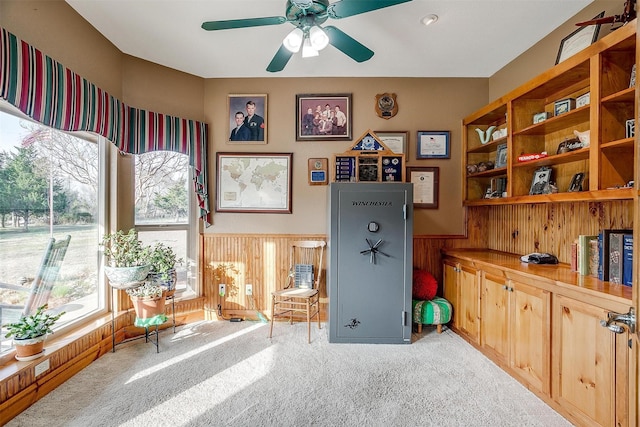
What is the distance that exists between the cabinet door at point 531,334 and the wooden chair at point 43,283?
11.7 ft

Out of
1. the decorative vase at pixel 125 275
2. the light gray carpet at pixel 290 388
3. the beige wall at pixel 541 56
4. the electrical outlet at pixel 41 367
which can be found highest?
the beige wall at pixel 541 56

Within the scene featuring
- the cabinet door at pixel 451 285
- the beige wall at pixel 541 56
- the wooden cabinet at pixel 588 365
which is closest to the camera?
the wooden cabinet at pixel 588 365

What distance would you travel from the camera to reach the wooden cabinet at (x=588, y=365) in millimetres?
1513

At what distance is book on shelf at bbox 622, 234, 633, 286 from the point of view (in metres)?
1.70

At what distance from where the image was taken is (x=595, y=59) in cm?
183

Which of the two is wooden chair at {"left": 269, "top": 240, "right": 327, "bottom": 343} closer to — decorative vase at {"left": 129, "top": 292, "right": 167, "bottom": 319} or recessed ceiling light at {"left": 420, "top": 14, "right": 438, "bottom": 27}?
decorative vase at {"left": 129, "top": 292, "right": 167, "bottom": 319}

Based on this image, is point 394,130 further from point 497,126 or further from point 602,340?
point 602,340

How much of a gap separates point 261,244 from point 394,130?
2074 mm

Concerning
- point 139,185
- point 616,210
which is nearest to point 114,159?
point 139,185

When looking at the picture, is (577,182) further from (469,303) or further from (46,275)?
(46,275)

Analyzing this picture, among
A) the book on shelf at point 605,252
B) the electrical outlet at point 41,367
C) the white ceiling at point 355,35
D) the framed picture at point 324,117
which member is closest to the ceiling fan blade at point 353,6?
the white ceiling at point 355,35

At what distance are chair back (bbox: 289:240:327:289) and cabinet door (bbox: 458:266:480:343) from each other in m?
1.47

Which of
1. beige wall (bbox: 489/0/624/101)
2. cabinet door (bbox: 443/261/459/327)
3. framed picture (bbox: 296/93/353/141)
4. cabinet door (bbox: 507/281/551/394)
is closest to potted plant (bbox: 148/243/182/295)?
framed picture (bbox: 296/93/353/141)

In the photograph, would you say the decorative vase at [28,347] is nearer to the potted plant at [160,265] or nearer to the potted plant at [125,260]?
the potted plant at [125,260]
